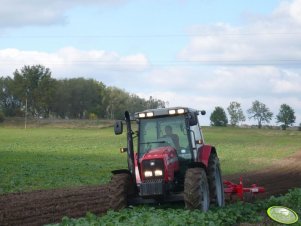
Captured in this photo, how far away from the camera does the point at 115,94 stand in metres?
124

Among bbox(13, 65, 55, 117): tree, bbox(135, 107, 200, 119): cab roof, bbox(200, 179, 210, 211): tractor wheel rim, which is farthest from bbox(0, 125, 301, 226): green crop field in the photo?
bbox(13, 65, 55, 117): tree

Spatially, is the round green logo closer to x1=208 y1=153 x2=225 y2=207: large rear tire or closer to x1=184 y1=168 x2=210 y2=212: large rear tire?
x1=184 y1=168 x2=210 y2=212: large rear tire

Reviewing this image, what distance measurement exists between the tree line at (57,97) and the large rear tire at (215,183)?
308 ft

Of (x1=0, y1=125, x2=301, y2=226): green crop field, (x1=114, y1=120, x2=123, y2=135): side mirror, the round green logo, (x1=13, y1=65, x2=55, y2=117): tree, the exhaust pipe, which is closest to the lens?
the round green logo

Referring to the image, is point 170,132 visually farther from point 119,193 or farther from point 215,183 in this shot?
point 119,193

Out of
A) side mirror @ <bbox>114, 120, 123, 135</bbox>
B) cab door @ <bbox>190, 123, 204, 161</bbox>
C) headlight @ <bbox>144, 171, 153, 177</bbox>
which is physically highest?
side mirror @ <bbox>114, 120, 123, 135</bbox>

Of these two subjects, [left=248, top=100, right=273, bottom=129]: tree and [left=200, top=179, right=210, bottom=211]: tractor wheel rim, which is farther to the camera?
[left=248, top=100, right=273, bottom=129]: tree

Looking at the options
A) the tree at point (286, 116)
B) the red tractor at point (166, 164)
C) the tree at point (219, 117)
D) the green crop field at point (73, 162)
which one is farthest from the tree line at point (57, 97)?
the red tractor at point (166, 164)

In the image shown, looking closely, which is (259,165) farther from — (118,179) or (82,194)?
(118,179)

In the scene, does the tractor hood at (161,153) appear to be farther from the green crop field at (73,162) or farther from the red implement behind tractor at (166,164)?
the green crop field at (73,162)

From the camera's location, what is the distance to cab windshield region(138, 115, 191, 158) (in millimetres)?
13375

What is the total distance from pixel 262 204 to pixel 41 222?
16.3 feet

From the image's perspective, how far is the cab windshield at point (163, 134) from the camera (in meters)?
13.4

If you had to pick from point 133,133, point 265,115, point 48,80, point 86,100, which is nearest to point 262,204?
point 133,133
